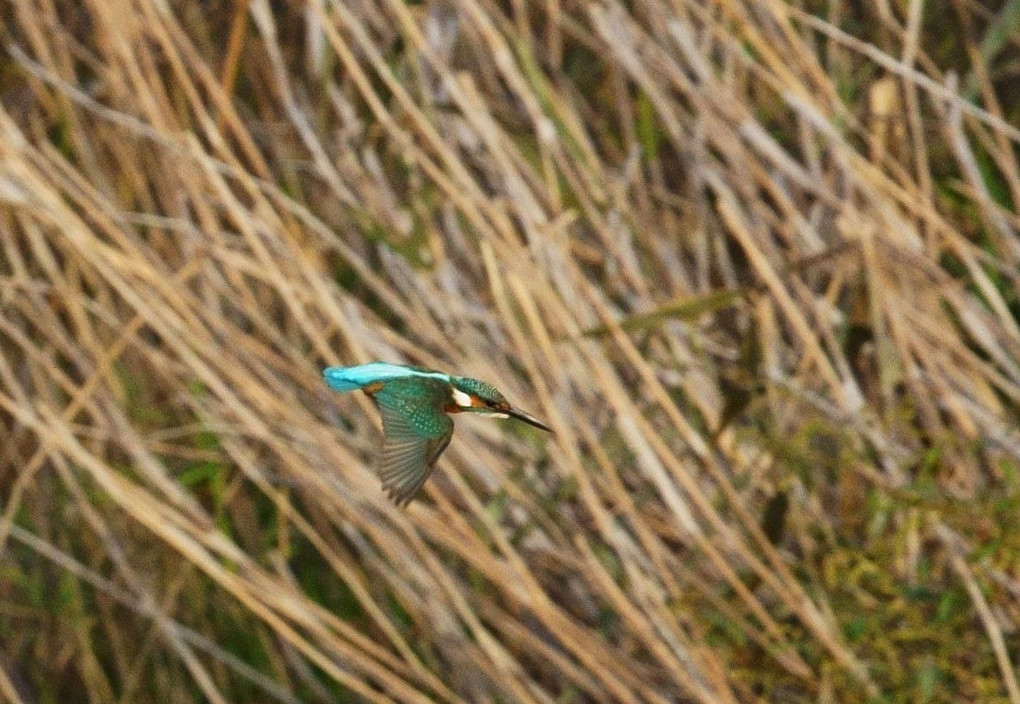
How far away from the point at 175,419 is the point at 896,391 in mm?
690

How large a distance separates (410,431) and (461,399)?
32 millimetres

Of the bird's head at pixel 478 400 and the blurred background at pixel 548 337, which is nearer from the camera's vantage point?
the bird's head at pixel 478 400

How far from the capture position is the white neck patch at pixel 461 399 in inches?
38.7

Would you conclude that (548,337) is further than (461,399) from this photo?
Yes

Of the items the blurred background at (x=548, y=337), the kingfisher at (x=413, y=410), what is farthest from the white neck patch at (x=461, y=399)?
the blurred background at (x=548, y=337)

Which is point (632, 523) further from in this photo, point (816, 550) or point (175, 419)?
point (175, 419)

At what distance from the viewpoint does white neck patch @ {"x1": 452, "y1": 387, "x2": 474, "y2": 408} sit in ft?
3.22

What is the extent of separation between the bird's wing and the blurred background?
1.89 ft

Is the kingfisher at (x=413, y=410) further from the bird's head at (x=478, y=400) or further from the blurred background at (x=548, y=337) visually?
the blurred background at (x=548, y=337)

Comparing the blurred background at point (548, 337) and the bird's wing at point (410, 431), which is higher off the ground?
the bird's wing at point (410, 431)

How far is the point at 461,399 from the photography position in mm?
995

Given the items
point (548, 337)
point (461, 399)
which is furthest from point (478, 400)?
point (548, 337)

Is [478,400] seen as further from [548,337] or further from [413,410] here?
[548,337]

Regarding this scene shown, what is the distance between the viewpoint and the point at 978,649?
170 cm
